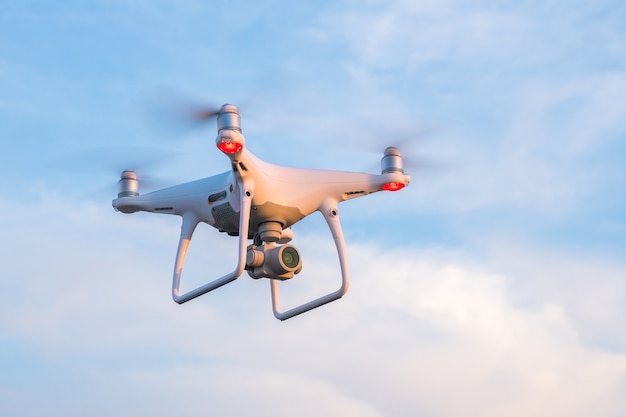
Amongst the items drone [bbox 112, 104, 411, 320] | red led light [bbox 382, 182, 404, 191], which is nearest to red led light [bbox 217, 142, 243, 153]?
drone [bbox 112, 104, 411, 320]

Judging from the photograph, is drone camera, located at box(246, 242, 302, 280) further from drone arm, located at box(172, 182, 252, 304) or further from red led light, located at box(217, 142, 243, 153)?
red led light, located at box(217, 142, 243, 153)

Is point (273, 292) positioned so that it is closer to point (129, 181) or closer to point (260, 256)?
point (260, 256)

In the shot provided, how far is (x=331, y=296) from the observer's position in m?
35.5

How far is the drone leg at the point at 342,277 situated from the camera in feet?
116

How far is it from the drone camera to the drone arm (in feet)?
3.87

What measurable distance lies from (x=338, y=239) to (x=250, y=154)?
3.73 m

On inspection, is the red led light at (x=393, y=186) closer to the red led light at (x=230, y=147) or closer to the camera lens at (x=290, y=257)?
the camera lens at (x=290, y=257)

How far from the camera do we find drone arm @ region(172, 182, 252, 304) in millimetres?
33844

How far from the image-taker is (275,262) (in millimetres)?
35500

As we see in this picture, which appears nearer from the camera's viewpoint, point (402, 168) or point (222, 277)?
point (222, 277)

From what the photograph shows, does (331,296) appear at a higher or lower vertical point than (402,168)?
lower

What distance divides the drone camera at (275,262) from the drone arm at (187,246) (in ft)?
3.87

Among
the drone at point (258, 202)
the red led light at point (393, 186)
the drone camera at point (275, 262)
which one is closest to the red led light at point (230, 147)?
the drone at point (258, 202)

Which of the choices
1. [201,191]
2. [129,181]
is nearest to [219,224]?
[201,191]
